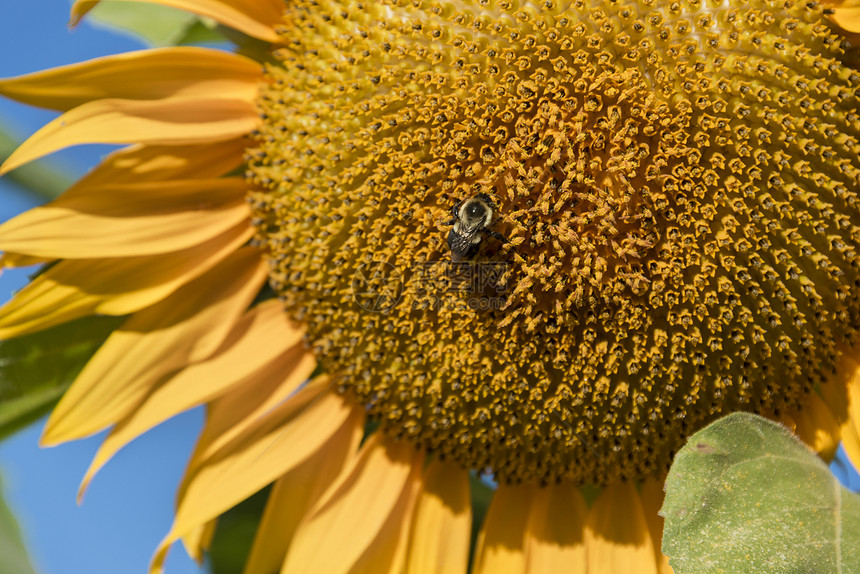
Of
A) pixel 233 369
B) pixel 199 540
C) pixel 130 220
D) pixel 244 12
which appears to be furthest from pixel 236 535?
pixel 244 12

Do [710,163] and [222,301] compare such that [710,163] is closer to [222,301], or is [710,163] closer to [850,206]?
[850,206]

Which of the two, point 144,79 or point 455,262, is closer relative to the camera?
point 455,262

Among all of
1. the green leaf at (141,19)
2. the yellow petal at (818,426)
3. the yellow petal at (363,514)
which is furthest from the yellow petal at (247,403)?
the yellow petal at (818,426)

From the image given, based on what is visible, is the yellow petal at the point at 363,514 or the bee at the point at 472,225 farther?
the yellow petal at the point at 363,514

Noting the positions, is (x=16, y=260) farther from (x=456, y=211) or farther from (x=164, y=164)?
(x=456, y=211)

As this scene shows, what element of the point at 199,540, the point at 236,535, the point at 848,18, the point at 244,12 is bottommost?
the point at 236,535

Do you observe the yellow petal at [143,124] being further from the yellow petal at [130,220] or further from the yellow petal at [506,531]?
the yellow petal at [506,531]

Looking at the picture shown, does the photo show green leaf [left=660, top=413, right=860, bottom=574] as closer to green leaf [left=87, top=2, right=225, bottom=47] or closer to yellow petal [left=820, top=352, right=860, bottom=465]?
yellow petal [left=820, top=352, right=860, bottom=465]

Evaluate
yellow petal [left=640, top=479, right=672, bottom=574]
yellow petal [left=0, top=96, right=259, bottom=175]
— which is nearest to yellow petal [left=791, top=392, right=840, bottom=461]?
yellow petal [left=640, top=479, right=672, bottom=574]
